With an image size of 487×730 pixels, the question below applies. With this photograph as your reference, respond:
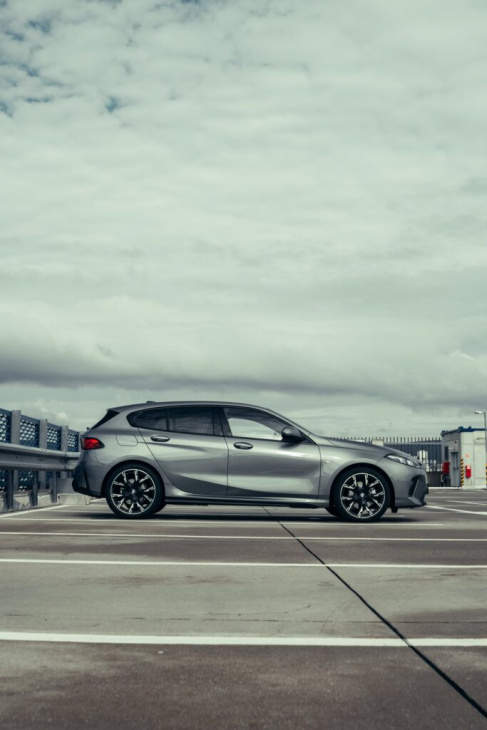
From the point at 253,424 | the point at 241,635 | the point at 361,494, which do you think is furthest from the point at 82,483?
the point at 241,635

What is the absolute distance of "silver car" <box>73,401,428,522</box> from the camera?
11.9 m

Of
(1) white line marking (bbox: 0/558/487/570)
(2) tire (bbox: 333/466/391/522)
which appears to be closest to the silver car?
(2) tire (bbox: 333/466/391/522)

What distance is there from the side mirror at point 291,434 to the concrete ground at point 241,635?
358cm

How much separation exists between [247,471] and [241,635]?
760cm

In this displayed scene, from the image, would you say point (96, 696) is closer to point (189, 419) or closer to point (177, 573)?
point (177, 573)

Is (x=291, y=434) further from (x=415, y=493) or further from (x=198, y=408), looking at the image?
(x=415, y=493)

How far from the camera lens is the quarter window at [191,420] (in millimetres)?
12281

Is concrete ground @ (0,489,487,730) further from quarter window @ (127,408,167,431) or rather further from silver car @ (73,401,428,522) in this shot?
quarter window @ (127,408,167,431)

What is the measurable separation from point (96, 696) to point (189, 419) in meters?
9.01

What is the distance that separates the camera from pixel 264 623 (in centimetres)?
470

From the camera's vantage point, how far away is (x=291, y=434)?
12.0m

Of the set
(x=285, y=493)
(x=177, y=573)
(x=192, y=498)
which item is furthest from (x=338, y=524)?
(x=177, y=573)

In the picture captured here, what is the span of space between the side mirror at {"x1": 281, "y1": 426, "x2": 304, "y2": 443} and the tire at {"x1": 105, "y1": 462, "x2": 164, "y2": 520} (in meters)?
1.68

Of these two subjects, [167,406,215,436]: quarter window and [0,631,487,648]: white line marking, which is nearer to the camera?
[0,631,487,648]: white line marking
